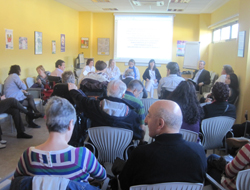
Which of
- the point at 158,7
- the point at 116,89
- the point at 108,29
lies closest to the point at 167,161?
the point at 116,89

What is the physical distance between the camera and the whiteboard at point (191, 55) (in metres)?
9.24

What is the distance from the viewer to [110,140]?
7.74 feet

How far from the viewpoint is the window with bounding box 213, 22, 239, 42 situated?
7.03m

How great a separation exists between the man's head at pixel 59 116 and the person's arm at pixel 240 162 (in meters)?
1.17

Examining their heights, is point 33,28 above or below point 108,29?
below

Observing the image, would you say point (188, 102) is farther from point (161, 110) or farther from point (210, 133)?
point (161, 110)

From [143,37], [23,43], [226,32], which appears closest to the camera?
[23,43]

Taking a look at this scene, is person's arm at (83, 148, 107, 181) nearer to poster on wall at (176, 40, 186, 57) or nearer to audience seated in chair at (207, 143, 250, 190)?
audience seated in chair at (207, 143, 250, 190)

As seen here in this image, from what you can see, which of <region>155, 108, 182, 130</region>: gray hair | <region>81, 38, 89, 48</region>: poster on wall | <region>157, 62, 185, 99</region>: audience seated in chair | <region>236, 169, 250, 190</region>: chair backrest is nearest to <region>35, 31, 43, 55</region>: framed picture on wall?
<region>81, 38, 89, 48</region>: poster on wall

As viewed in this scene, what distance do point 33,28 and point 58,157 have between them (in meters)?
6.30

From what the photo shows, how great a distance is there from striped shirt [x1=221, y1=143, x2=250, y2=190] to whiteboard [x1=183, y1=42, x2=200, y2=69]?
8.03 m

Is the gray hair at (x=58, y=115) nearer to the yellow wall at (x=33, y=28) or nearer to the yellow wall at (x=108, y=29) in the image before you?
the yellow wall at (x=33, y=28)

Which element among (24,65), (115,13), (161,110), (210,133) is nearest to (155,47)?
(115,13)

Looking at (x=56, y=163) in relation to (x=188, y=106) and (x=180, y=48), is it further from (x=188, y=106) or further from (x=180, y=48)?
(x=180, y=48)
